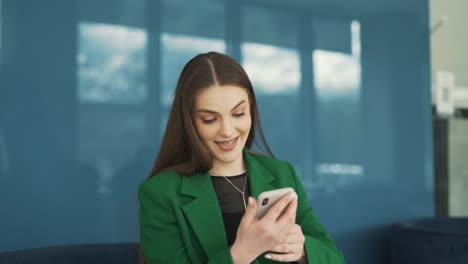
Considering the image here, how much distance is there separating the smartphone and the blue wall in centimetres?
61

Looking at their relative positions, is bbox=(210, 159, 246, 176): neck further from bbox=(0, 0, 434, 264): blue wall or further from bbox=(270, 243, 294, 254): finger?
bbox=(0, 0, 434, 264): blue wall

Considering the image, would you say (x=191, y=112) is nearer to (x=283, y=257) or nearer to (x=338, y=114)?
(x=283, y=257)

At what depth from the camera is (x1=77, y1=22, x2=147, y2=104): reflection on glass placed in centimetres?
139

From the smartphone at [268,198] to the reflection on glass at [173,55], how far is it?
0.66 metres

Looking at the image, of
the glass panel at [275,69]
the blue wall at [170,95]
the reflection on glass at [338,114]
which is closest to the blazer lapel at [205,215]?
the blue wall at [170,95]

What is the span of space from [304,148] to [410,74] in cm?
59

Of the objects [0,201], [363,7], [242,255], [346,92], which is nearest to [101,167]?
[0,201]

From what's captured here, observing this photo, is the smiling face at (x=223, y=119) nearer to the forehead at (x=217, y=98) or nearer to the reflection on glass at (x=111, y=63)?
the forehead at (x=217, y=98)

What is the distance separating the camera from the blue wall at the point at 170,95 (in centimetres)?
133

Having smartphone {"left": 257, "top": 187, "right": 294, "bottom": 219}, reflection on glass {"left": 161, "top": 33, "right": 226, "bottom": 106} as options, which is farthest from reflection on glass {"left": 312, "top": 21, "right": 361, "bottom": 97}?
smartphone {"left": 257, "top": 187, "right": 294, "bottom": 219}

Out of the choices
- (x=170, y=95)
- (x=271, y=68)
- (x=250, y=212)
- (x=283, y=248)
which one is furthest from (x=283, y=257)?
(x=271, y=68)

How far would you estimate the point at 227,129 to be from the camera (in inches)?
40.4

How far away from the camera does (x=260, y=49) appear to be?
169cm

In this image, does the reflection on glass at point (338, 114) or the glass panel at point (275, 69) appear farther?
the reflection on glass at point (338, 114)
